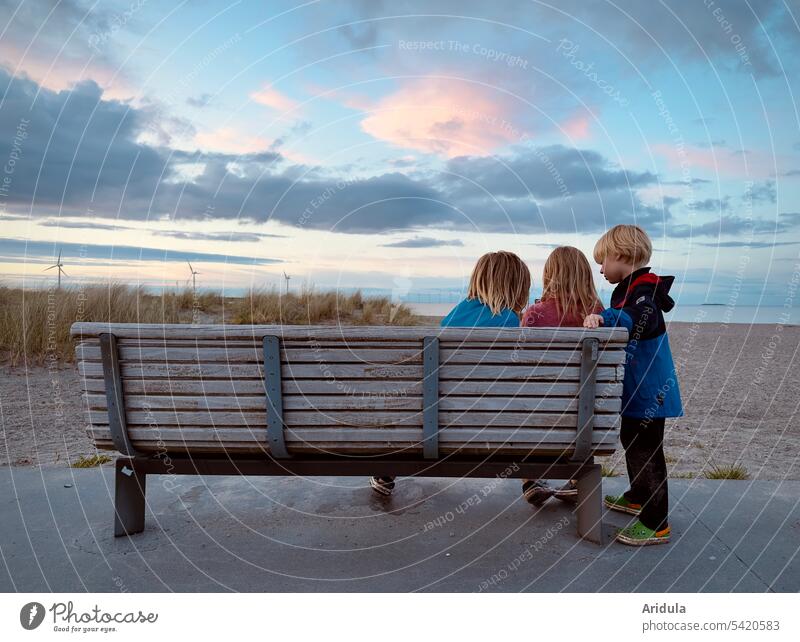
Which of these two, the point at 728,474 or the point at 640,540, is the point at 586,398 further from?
the point at 728,474

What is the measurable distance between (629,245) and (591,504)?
1.39 metres

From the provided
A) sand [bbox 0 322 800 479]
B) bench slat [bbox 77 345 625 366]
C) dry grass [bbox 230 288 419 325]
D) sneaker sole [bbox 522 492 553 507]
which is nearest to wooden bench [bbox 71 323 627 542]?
bench slat [bbox 77 345 625 366]

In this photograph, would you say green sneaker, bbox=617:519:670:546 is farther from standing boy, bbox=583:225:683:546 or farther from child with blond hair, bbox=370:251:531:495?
child with blond hair, bbox=370:251:531:495

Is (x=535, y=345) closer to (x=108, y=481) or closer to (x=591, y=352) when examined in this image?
(x=591, y=352)

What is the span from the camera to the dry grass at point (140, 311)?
10168 mm

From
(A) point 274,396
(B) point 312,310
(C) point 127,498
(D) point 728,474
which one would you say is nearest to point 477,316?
(A) point 274,396

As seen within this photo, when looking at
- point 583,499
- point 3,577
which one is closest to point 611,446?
point 583,499

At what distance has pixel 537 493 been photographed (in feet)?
13.1

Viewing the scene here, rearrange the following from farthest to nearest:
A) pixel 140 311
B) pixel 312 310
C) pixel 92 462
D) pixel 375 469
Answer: pixel 312 310, pixel 140 311, pixel 92 462, pixel 375 469

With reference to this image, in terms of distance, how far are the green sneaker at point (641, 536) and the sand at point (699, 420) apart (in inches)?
63.8

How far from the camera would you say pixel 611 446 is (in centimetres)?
317

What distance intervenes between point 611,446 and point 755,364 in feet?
35.4

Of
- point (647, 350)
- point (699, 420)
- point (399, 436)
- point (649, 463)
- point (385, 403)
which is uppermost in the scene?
point (647, 350)

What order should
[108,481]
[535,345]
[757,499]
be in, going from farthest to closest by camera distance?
[108,481]
[757,499]
[535,345]
